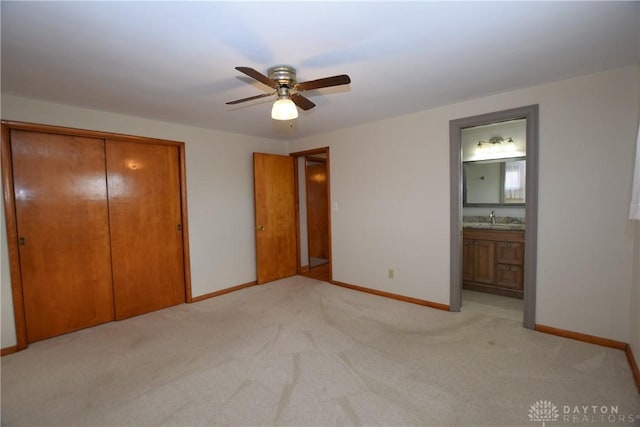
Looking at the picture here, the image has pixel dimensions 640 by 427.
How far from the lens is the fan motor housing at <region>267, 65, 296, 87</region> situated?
207cm

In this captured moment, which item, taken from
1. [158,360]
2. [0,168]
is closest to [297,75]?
[158,360]

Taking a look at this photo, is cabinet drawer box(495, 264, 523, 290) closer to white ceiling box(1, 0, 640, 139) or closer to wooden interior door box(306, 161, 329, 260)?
white ceiling box(1, 0, 640, 139)

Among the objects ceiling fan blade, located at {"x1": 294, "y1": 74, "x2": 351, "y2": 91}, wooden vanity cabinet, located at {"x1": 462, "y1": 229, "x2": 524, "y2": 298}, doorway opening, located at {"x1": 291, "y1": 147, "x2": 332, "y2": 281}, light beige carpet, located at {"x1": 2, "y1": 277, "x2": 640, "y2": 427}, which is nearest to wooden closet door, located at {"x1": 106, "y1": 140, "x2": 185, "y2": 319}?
light beige carpet, located at {"x1": 2, "y1": 277, "x2": 640, "y2": 427}

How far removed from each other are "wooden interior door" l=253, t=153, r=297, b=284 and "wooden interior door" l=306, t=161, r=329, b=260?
0.68 m

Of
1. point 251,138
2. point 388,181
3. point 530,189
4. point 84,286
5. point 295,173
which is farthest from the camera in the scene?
point 295,173

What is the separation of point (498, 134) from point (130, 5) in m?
4.28

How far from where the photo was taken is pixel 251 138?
4414 millimetres

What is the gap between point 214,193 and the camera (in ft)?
13.1

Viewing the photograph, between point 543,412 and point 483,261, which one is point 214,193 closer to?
point 483,261

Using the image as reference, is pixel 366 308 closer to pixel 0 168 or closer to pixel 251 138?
pixel 251 138

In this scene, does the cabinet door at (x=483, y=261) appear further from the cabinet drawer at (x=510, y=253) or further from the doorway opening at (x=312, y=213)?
the doorway opening at (x=312, y=213)

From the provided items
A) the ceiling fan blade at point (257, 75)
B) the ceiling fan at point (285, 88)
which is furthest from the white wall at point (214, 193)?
the ceiling fan blade at point (257, 75)

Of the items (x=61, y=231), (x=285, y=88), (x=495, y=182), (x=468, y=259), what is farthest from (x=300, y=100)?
(x=495, y=182)

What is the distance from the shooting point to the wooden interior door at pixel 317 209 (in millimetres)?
5574
